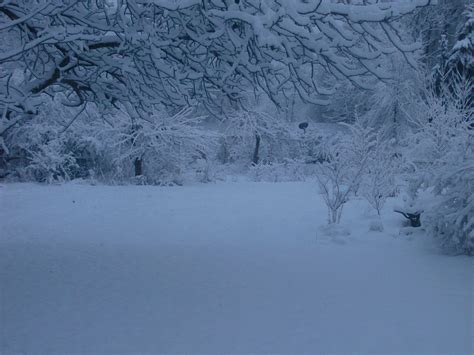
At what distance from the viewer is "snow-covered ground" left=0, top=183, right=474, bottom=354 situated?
3.52 meters

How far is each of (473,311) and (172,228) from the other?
4.68m

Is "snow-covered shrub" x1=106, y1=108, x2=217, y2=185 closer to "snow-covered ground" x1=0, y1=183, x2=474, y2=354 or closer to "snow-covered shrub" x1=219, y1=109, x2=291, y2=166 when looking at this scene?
"snow-covered shrub" x1=219, y1=109, x2=291, y2=166

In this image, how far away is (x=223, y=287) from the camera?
4.62m

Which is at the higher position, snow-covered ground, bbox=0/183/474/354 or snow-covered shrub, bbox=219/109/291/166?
snow-covered shrub, bbox=219/109/291/166

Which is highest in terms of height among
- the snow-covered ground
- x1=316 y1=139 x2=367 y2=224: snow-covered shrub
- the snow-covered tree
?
the snow-covered tree

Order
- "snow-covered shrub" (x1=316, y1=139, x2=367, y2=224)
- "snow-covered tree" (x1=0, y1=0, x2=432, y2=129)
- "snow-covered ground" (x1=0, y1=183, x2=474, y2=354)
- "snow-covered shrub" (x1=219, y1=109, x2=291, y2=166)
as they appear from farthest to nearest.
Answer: "snow-covered shrub" (x1=219, y1=109, x2=291, y2=166) → "snow-covered shrub" (x1=316, y1=139, x2=367, y2=224) → "snow-covered ground" (x1=0, y1=183, x2=474, y2=354) → "snow-covered tree" (x1=0, y1=0, x2=432, y2=129)

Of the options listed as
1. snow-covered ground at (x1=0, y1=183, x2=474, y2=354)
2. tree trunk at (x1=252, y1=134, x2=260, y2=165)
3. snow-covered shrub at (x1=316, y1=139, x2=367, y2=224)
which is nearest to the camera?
snow-covered ground at (x1=0, y1=183, x2=474, y2=354)

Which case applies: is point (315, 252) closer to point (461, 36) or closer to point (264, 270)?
point (264, 270)

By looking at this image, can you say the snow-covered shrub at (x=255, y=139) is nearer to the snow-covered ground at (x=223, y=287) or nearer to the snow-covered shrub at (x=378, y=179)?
the snow-covered shrub at (x=378, y=179)

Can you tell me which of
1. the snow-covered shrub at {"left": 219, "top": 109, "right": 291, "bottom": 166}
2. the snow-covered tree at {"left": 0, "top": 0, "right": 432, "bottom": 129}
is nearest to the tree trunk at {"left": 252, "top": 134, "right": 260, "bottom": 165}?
the snow-covered shrub at {"left": 219, "top": 109, "right": 291, "bottom": 166}

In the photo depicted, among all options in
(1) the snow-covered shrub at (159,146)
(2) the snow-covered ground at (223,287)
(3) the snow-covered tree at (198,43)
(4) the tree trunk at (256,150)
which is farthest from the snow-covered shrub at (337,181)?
(4) the tree trunk at (256,150)

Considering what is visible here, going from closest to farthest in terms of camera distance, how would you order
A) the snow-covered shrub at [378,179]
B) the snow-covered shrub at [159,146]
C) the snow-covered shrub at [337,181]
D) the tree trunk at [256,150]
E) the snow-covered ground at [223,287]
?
the snow-covered ground at [223,287] → the snow-covered shrub at [337,181] → the snow-covered shrub at [378,179] → the snow-covered shrub at [159,146] → the tree trunk at [256,150]

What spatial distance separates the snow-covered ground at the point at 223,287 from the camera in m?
3.52

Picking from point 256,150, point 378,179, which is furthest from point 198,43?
point 256,150
